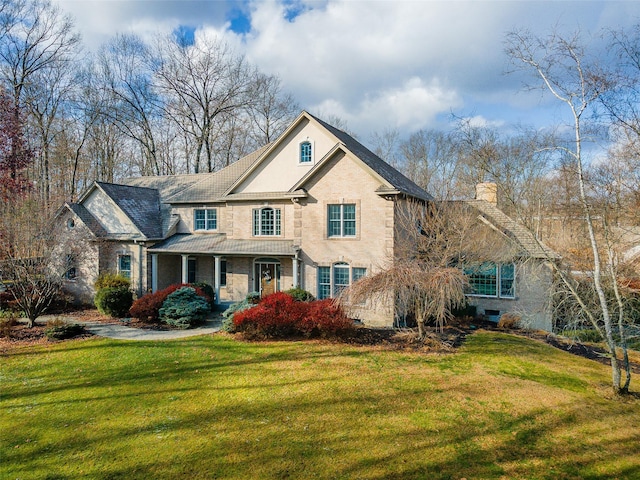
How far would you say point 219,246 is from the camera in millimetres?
21500

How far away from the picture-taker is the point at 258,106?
43594 millimetres

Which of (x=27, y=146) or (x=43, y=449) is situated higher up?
(x=27, y=146)

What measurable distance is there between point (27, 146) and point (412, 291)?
23.4 m

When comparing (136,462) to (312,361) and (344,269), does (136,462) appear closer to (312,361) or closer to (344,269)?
(312,361)

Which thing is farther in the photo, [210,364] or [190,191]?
[190,191]

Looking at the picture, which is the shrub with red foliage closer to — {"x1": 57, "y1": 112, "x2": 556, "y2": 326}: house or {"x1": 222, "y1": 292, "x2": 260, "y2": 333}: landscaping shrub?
{"x1": 222, "y1": 292, "x2": 260, "y2": 333}: landscaping shrub

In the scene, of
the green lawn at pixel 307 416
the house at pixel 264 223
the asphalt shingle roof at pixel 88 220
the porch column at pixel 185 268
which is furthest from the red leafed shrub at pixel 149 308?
→ the asphalt shingle roof at pixel 88 220

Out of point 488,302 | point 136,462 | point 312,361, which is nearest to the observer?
point 136,462

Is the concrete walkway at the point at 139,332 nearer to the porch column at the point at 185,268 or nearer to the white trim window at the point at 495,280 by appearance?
the porch column at the point at 185,268

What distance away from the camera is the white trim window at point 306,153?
20406mm

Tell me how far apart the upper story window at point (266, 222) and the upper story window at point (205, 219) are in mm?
3349

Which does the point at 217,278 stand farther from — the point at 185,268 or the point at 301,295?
the point at 301,295

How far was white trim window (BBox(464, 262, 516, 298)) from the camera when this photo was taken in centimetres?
1997

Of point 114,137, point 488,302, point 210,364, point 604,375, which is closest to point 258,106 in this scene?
point 114,137
